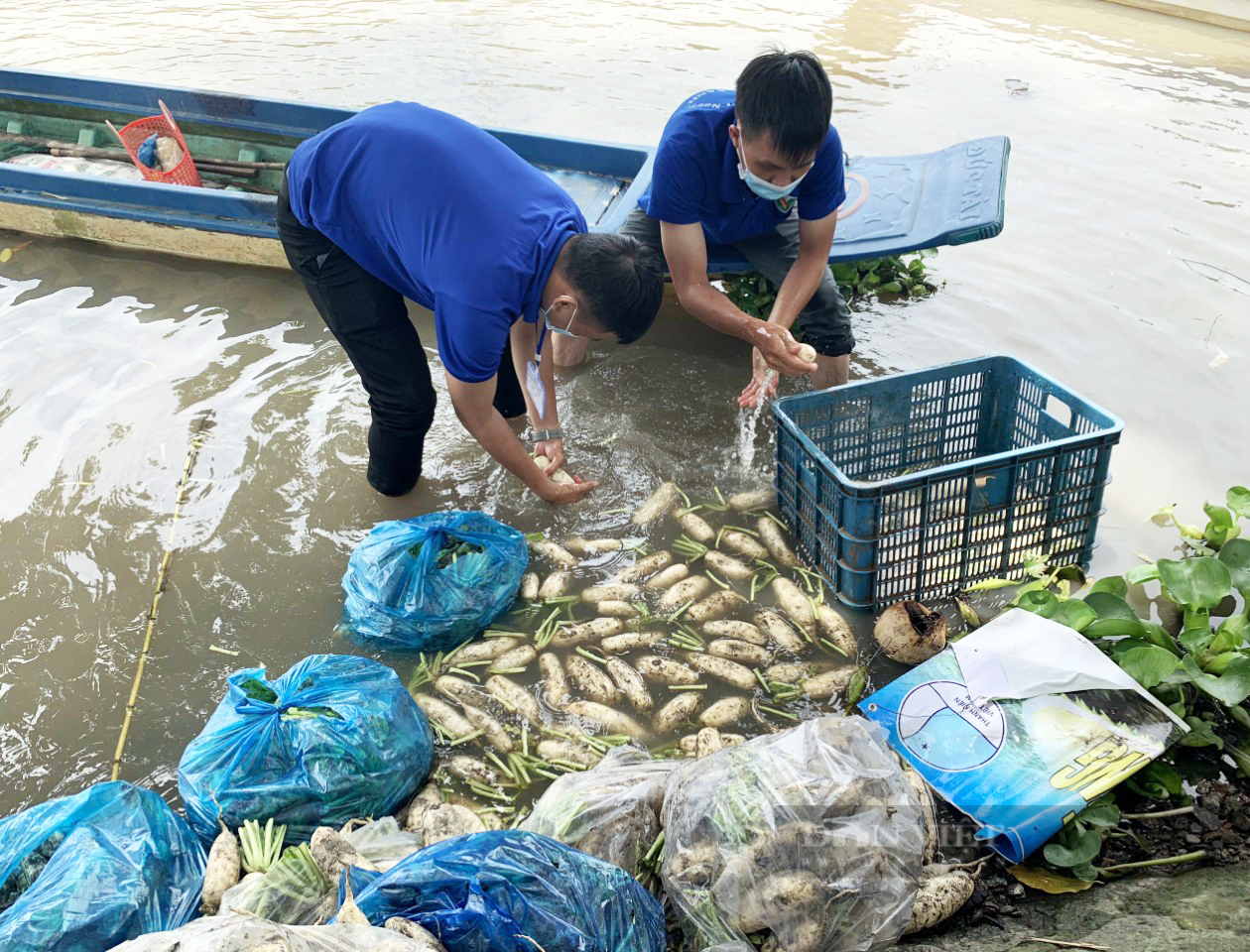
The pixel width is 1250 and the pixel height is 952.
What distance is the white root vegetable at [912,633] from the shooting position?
9.20 ft

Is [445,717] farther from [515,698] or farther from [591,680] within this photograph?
[591,680]

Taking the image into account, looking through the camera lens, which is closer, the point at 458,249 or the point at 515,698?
the point at 458,249

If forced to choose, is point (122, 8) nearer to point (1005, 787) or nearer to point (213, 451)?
point (213, 451)

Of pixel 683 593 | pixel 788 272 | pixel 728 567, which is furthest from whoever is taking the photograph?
pixel 788 272

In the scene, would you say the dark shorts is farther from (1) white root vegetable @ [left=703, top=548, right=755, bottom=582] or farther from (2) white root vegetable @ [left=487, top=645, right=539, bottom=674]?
(2) white root vegetable @ [left=487, top=645, right=539, bottom=674]

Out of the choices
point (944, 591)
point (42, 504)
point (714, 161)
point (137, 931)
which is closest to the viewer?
point (137, 931)

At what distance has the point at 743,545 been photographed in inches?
133

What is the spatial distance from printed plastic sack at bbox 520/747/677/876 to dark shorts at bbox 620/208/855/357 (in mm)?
2336

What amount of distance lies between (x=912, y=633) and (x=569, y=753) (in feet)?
3.56

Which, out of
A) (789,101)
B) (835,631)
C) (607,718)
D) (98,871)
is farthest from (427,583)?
Result: (789,101)

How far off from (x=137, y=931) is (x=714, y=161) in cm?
296

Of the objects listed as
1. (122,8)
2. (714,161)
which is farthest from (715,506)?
(122,8)

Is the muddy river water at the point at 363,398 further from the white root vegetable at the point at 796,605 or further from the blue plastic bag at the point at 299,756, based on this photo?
the white root vegetable at the point at 796,605

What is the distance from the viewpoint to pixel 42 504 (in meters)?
3.74
